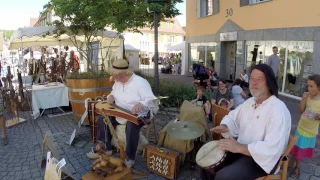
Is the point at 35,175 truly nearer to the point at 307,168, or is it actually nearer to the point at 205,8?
the point at 307,168

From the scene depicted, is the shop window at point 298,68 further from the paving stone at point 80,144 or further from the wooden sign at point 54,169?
the wooden sign at point 54,169

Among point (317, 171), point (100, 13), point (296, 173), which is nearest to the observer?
point (296, 173)

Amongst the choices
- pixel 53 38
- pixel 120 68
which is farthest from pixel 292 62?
pixel 53 38

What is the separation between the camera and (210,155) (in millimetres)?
2324

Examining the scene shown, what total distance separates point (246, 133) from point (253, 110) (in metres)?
0.21

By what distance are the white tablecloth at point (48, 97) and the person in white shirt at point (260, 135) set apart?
5032mm

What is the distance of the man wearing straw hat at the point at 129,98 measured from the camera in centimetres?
335

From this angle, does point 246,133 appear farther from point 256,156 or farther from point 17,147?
point 17,147

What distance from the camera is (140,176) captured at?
128 inches

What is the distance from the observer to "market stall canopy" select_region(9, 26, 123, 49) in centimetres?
651

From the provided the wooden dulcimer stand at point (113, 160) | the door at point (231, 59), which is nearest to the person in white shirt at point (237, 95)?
the wooden dulcimer stand at point (113, 160)

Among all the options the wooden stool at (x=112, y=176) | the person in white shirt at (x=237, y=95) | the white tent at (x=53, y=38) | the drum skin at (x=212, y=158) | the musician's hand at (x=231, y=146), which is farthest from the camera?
the white tent at (x=53, y=38)

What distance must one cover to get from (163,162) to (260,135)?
141 centimetres

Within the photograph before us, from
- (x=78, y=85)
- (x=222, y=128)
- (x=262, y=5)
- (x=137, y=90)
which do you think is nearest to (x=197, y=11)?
(x=262, y=5)
